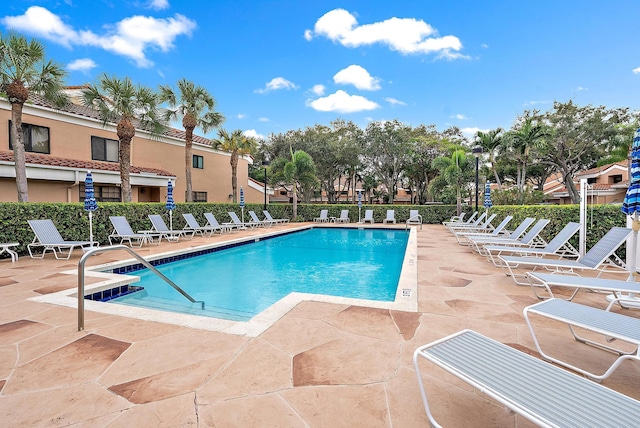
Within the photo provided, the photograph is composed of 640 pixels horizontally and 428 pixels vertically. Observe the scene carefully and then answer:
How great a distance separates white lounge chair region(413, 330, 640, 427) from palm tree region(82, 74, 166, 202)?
14.7 m

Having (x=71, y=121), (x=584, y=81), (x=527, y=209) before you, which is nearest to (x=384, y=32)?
(x=584, y=81)

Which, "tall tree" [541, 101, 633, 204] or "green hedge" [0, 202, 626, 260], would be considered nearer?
"green hedge" [0, 202, 626, 260]

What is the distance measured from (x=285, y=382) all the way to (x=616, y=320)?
246 centimetres

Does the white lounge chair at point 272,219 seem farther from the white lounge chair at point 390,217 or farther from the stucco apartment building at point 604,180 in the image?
the stucco apartment building at point 604,180

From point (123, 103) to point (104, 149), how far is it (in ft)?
17.0

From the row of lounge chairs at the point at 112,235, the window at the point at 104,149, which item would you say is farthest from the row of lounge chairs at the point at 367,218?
the window at the point at 104,149

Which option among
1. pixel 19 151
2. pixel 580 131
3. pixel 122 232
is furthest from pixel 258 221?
pixel 580 131

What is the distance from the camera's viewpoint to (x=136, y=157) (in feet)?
61.9

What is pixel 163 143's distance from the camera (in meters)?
20.3

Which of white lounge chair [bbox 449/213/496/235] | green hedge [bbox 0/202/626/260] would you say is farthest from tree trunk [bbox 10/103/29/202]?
white lounge chair [bbox 449/213/496/235]

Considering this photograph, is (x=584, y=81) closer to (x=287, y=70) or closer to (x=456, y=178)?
(x=456, y=178)

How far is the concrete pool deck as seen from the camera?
1.99m

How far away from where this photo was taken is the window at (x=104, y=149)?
664 inches

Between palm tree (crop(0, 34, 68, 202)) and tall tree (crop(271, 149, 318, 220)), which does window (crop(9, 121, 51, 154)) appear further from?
tall tree (crop(271, 149, 318, 220))
